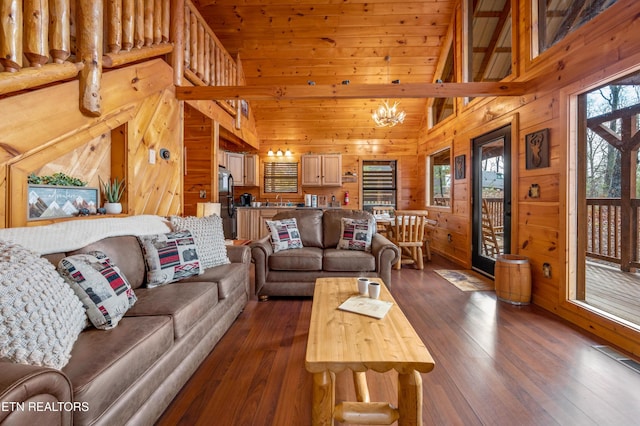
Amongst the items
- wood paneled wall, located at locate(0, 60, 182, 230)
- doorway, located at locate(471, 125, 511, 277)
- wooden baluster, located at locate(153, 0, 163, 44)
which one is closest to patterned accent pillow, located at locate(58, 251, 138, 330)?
wood paneled wall, located at locate(0, 60, 182, 230)

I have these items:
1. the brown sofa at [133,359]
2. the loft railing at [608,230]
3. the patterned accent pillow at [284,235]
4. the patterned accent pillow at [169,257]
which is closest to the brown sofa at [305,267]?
the patterned accent pillow at [284,235]

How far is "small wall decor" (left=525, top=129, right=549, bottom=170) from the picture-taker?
9.31 ft

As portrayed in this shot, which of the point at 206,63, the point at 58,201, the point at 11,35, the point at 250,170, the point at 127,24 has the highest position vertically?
the point at 206,63

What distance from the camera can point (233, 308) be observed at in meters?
2.43

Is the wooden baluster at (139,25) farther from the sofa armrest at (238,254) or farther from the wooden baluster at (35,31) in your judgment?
the sofa armrest at (238,254)

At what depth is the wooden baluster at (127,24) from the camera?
2576 millimetres

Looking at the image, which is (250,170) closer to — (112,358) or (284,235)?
(284,235)

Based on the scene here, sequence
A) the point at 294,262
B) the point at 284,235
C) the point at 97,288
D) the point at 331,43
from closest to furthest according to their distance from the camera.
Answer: the point at 97,288 < the point at 294,262 < the point at 284,235 < the point at 331,43

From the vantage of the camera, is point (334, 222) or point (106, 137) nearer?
point (106, 137)

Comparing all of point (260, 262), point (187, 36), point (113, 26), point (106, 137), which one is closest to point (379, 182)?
point (260, 262)

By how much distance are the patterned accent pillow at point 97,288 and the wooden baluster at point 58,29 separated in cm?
152

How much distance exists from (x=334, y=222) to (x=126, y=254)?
2313 millimetres

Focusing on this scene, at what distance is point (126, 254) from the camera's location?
6.59ft

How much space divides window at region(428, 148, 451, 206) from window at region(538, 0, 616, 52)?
8.51 feet
